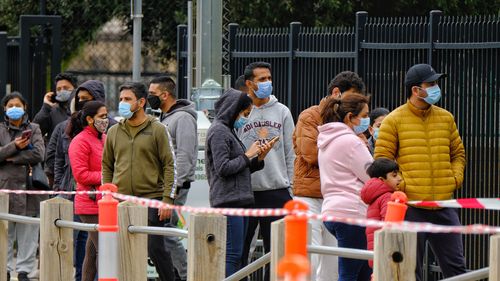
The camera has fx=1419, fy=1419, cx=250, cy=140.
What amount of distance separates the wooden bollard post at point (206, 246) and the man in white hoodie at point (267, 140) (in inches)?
119

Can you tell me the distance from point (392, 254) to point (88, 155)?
513 cm

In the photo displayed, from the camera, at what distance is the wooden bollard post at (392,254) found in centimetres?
690

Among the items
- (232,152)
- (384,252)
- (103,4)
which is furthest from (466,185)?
(103,4)

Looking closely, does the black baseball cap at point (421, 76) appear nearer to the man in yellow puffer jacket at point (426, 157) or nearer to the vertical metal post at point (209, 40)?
the man in yellow puffer jacket at point (426, 157)

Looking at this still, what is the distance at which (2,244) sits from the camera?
422 inches

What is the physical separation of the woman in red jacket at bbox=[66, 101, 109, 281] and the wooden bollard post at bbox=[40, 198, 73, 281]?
5.19 ft

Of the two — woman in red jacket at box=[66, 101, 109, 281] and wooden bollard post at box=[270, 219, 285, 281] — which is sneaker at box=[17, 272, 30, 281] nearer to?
woman in red jacket at box=[66, 101, 109, 281]

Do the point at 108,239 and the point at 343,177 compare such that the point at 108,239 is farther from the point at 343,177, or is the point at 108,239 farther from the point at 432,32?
the point at 432,32

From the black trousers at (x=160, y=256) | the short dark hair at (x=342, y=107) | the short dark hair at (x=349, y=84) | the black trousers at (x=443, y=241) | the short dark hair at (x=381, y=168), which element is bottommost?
the black trousers at (x=160, y=256)

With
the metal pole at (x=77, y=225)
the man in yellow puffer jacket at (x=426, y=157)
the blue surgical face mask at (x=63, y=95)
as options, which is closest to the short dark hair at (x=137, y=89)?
the metal pole at (x=77, y=225)

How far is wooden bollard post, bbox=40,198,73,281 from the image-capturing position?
9.68m

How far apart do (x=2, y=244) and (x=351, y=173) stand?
109 inches

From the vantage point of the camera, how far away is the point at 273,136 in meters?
11.3

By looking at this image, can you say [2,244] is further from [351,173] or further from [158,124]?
[351,173]
